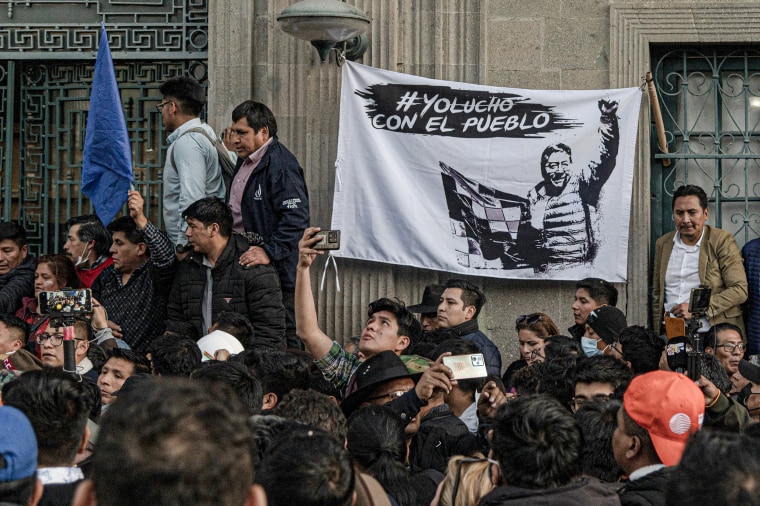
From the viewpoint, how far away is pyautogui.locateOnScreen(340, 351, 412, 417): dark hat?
624 centimetres

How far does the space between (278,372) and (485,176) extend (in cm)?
402

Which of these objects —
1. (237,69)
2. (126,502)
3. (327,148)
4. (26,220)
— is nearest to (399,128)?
(327,148)

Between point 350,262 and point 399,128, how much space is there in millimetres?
1159

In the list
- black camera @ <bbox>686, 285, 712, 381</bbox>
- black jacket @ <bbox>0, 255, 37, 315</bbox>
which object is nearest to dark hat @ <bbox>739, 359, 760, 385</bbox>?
black camera @ <bbox>686, 285, 712, 381</bbox>

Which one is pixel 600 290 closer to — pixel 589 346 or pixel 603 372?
pixel 589 346

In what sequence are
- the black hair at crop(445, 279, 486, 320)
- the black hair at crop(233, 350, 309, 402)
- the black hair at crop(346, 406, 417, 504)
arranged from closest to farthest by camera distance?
1. the black hair at crop(346, 406, 417, 504)
2. the black hair at crop(233, 350, 309, 402)
3. the black hair at crop(445, 279, 486, 320)

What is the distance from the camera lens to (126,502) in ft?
7.23

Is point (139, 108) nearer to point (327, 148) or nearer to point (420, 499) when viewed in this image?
point (327, 148)

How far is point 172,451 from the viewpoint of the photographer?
88.0 inches

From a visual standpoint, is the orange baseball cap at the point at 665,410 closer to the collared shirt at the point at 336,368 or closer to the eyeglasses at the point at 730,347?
the collared shirt at the point at 336,368

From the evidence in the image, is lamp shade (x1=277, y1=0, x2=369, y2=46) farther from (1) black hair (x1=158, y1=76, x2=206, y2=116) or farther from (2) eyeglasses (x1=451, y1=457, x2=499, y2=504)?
(2) eyeglasses (x1=451, y1=457, x2=499, y2=504)

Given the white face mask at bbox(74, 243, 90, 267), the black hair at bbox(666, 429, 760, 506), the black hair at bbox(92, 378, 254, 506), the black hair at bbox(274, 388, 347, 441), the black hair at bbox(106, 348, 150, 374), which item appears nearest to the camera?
the black hair at bbox(92, 378, 254, 506)

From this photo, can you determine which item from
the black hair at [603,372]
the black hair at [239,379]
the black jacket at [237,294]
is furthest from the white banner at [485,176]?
the black hair at [239,379]

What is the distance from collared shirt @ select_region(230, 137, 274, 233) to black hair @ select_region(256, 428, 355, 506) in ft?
17.8
